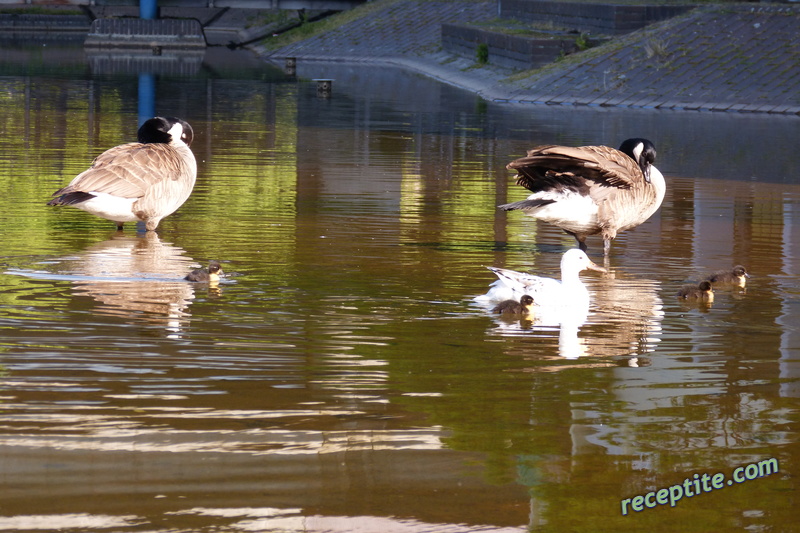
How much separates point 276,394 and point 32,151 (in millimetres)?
12315

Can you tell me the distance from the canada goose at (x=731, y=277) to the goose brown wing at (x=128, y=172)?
16.1 feet

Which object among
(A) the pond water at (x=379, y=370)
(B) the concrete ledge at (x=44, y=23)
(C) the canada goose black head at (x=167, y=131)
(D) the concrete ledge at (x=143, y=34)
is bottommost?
(A) the pond water at (x=379, y=370)

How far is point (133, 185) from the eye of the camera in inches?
431

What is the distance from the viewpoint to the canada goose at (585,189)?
10062 mm

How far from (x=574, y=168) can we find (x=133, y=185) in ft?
12.7

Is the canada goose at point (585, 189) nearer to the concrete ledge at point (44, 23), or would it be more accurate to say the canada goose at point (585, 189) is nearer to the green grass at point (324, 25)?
the green grass at point (324, 25)

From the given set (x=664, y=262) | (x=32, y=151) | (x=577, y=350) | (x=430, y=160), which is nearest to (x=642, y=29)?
(x=430, y=160)

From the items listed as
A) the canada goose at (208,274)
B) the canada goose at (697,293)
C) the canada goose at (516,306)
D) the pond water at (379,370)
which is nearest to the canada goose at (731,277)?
the pond water at (379,370)

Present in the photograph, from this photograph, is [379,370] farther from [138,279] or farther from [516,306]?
[138,279]

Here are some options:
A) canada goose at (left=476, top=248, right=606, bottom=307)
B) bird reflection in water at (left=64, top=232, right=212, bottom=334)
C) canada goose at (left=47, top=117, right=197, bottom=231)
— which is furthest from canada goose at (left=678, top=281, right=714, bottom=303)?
canada goose at (left=47, top=117, right=197, bottom=231)

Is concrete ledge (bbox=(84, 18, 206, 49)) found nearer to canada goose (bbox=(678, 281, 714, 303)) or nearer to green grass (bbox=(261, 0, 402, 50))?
green grass (bbox=(261, 0, 402, 50))

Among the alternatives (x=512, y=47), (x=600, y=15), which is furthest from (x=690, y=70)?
(x=512, y=47)

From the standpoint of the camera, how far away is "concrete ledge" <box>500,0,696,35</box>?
32.7 m

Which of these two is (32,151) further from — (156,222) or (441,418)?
(441,418)
